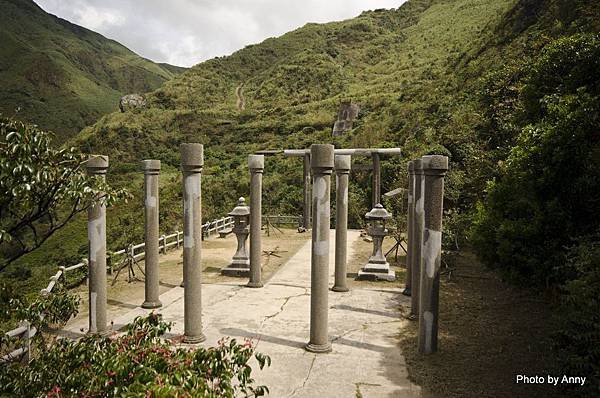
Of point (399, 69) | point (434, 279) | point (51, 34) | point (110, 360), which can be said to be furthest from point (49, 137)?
point (51, 34)

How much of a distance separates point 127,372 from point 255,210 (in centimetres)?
807

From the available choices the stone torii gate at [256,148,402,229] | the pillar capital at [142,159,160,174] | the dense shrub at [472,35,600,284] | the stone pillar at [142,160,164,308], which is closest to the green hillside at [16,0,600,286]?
the stone torii gate at [256,148,402,229]

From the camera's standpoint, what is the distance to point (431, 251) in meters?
6.96

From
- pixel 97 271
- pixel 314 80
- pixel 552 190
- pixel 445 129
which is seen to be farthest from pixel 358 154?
pixel 314 80

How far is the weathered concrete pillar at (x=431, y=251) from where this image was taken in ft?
22.4

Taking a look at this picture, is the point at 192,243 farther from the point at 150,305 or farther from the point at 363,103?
the point at 363,103

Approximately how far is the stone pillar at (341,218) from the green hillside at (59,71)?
42915 mm

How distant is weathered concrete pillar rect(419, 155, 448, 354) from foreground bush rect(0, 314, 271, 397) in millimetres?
4315

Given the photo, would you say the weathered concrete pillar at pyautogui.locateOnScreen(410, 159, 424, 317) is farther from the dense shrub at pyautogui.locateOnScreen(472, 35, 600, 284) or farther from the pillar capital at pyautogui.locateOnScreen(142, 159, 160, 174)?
the pillar capital at pyautogui.locateOnScreen(142, 159, 160, 174)

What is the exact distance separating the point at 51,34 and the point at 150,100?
3026 inches

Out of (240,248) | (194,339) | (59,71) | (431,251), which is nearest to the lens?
(431,251)

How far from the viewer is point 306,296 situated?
10547mm

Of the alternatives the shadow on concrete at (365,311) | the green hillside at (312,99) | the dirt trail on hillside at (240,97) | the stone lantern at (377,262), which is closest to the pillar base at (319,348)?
the shadow on concrete at (365,311)

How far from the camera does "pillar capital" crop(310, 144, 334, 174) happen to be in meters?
7.08
